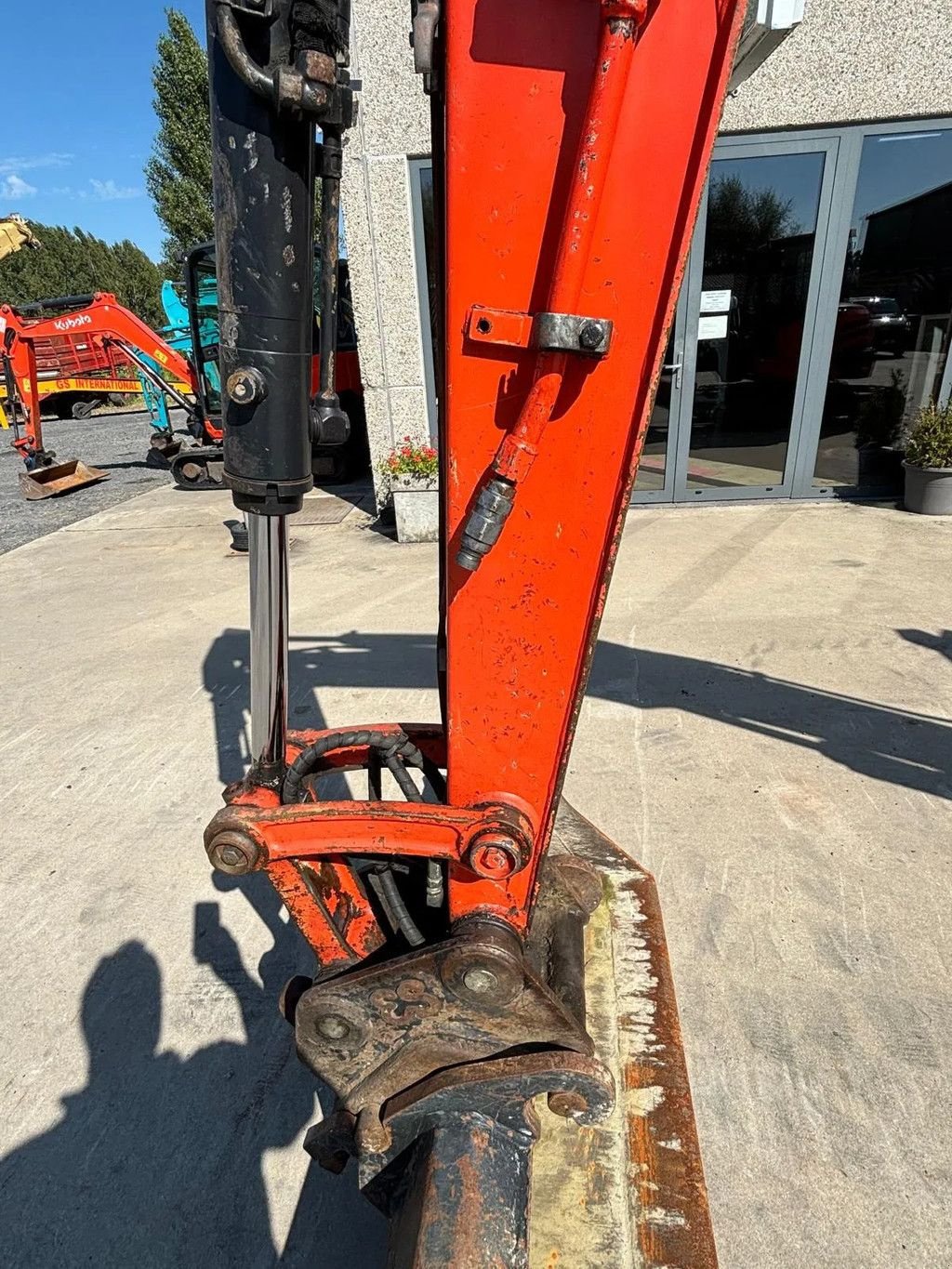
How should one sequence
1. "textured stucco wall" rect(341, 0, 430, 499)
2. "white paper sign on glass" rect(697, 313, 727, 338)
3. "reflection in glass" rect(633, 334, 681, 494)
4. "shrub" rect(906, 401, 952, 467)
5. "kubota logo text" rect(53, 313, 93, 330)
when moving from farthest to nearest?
"kubota logo text" rect(53, 313, 93, 330), "reflection in glass" rect(633, 334, 681, 494), "white paper sign on glass" rect(697, 313, 727, 338), "shrub" rect(906, 401, 952, 467), "textured stucco wall" rect(341, 0, 430, 499)

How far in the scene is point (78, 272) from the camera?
1139 inches

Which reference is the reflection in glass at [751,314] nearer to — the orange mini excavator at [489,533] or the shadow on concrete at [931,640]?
the shadow on concrete at [931,640]

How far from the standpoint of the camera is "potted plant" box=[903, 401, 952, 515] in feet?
20.1

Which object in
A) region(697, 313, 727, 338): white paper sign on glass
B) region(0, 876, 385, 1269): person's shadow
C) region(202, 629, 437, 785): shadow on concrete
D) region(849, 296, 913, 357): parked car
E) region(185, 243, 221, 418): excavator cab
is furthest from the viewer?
region(185, 243, 221, 418): excavator cab

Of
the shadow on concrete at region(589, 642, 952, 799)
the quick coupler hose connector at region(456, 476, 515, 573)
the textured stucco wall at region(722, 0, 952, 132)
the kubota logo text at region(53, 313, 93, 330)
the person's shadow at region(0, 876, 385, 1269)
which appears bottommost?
the person's shadow at region(0, 876, 385, 1269)

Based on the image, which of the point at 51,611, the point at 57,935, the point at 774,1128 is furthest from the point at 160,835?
the point at 51,611

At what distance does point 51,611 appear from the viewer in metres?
5.62

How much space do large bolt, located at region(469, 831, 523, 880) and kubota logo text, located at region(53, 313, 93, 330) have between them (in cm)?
1064

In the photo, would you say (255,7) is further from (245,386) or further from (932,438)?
(932,438)

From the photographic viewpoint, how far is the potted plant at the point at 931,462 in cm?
614

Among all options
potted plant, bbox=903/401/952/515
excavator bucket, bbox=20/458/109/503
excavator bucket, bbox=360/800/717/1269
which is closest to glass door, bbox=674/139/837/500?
potted plant, bbox=903/401/952/515

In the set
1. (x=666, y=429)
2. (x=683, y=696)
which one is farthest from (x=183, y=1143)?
(x=666, y=429)

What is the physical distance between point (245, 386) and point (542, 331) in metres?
0.47

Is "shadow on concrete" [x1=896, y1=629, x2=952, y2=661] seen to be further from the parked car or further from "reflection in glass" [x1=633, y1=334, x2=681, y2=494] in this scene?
the parked car
